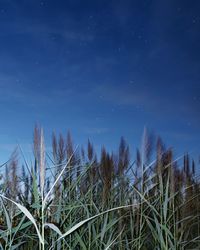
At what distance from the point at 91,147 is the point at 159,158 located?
830 millimetres

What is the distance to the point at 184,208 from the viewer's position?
2105 mm

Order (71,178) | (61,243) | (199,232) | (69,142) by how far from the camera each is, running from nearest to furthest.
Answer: (61,243)
(69,142)
(71,178)
(199,232)

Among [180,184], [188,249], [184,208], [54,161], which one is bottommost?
[188,249]

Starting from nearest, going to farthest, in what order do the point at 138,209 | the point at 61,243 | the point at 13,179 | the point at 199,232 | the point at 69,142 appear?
the point at 13,179 → the point at 61,243 → the point at 138,209 → the point at 69,142 → the point at 199,232

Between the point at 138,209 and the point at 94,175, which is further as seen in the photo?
the point at 94,175

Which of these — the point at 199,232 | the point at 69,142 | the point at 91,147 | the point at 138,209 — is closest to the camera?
the point at 138,209

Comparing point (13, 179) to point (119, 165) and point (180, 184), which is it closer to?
point (119, 165)

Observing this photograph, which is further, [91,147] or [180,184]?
[91,147]

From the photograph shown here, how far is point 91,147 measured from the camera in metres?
2.79

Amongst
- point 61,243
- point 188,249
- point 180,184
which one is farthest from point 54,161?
point 188,249

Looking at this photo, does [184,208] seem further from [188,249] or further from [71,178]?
[71,178]

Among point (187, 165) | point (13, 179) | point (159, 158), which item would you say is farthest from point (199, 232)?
point (13, 179)

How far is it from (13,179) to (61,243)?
2.03ft

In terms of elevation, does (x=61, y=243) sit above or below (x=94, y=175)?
below
